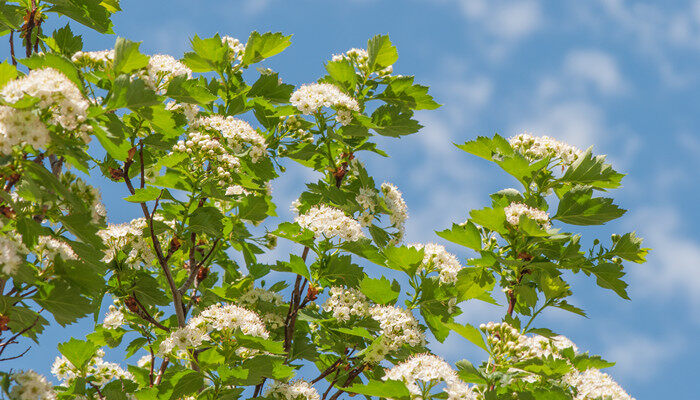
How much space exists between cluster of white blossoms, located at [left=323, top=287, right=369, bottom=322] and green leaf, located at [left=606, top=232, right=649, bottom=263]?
2052mm

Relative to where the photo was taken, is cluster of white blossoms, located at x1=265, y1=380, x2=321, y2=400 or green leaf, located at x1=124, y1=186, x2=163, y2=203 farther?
green leaf, located at x1=124, y1=186, x2=163, y2=203

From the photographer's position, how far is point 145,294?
570cm

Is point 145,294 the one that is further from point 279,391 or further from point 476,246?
point 476,246

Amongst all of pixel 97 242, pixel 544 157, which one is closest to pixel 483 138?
pixel 544 157

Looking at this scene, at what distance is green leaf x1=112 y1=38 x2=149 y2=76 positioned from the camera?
4582 mm

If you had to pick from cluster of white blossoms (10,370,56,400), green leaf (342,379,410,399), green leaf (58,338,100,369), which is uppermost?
green leaf (58,338,100,369)

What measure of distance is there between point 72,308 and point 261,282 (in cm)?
223

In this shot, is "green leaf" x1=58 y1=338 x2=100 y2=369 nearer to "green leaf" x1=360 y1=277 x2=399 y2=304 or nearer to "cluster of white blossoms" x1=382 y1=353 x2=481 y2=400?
"green leaf" x1=360 y1=277 x2=399 y2=304

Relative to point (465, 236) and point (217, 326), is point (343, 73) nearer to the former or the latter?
point (465, 236)

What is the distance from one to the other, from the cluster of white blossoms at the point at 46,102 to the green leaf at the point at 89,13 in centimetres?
206

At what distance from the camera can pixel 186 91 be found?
16.5ft

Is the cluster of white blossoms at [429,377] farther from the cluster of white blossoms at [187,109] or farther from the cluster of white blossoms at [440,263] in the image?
the cluster of white blossoms at [187,109]

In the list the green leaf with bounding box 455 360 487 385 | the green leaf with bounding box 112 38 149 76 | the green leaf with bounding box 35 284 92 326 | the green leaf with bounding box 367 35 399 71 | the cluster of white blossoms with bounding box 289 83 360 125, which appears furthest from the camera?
the green leaf with bounding box 367 35 399 71

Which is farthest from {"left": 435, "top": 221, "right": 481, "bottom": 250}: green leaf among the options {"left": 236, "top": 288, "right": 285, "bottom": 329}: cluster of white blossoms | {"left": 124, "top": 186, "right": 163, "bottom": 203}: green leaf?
{"left": 124, "top": 186, "right": 163, "bottom": 203}: green leaf
